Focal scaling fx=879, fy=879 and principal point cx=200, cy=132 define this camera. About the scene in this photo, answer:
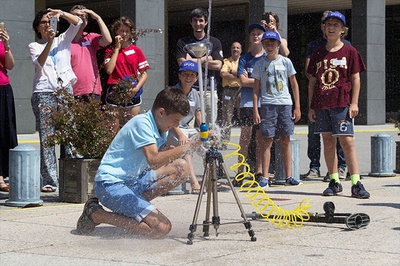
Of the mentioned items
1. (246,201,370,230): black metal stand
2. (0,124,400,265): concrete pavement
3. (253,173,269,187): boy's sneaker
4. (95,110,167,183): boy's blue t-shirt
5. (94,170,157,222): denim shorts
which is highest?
(95,110,167,183): boy's blue t-shirt

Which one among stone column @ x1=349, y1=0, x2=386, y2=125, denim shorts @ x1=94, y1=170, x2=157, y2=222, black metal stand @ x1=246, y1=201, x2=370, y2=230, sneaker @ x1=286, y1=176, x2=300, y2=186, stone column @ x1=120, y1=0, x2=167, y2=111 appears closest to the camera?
denim shorts @ x1=94, y1=170, x2=157, y2=222

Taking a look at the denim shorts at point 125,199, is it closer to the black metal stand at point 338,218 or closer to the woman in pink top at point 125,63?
the black metal stand at point 338,218

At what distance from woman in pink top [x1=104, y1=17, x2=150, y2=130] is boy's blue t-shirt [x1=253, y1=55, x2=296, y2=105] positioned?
1.47m

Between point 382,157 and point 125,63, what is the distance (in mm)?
4174

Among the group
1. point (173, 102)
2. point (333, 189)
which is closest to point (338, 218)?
point (173, 102)

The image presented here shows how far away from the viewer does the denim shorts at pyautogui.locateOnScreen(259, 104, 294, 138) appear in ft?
35.4

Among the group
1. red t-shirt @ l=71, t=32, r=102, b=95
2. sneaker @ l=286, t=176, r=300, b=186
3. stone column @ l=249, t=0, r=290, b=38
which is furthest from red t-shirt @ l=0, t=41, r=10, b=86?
stone column @ l=249, t=0, r=290, b=38

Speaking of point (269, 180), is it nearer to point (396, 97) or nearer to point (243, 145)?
point (243, 145)

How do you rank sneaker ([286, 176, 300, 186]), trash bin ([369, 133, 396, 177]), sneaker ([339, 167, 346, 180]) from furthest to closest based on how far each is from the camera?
trash bin ([369, 133, 396, 177]) < sneaker ([339, 167, 346, 180]) < sneaker ([286, 176, 300, 186])

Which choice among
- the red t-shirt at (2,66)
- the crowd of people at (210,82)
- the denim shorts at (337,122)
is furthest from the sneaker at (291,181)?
the red t-shirt at (2,66)

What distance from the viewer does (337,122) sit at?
9906 mm

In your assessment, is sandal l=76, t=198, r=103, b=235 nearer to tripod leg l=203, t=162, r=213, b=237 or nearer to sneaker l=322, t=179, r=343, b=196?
tripod leg l=203, t=162, r=213, b=237

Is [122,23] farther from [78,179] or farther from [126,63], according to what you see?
[78,179]

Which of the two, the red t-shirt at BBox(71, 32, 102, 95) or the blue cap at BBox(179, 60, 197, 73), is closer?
the blue cap at BBox(179, 60, 197, 73)
